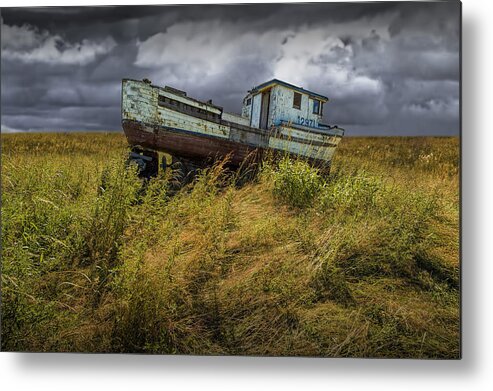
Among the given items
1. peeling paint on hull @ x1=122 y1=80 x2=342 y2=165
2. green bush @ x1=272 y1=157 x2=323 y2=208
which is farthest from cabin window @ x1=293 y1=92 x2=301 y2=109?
green bush @ x1=272 y1=157 x2=323 y2=208

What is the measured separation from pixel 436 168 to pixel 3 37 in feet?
9.85

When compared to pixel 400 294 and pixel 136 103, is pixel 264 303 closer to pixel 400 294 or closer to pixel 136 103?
pixel 400 294

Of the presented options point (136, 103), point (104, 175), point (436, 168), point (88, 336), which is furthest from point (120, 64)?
point (436, 168)

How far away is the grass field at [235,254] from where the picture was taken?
345 centimetres

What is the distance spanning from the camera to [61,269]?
142 inches

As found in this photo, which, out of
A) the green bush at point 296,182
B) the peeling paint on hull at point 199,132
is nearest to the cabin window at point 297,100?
the peeling paint on hull at point 199,132

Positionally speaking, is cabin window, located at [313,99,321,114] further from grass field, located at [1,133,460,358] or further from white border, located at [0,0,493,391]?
white border, located at [0,0,493,391]

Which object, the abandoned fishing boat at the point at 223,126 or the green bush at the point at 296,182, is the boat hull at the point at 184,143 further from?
the green bush at the point at 296,182

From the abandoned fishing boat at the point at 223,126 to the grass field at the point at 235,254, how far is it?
13cm

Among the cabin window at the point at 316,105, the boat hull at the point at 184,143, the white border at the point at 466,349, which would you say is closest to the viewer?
the white border at the point at 466,349

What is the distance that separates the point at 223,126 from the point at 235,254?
86 cm

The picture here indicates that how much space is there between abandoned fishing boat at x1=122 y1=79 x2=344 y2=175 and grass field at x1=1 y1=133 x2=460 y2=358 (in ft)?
Result: 0.42

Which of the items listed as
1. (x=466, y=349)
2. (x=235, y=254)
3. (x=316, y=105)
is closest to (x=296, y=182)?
(x=316, y=105)

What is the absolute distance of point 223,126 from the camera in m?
3.70
